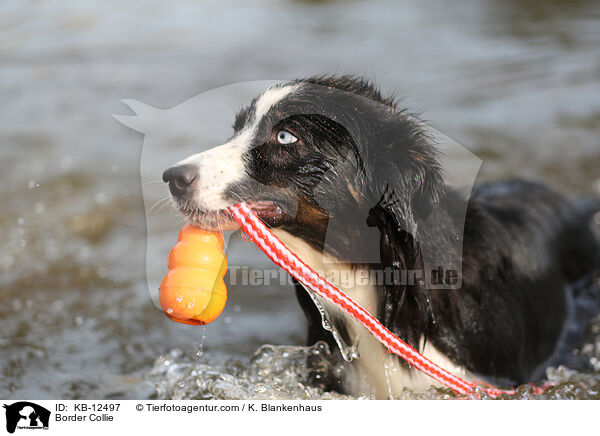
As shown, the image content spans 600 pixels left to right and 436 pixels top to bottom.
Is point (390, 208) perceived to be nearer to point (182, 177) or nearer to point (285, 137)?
point (285, 137)

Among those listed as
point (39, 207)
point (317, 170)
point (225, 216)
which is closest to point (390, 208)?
point (317, 170)

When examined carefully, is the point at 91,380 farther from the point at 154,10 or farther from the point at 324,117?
the point at 154,10

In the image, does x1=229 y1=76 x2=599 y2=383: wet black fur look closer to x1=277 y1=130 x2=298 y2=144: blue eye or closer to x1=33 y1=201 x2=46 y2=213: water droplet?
x1=277 y1=130 x2=298 y2=144: blue eye

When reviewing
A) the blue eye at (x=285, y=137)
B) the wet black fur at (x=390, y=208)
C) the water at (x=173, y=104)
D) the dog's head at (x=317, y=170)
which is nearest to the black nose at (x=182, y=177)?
the dog's head at (x=317, y=170)

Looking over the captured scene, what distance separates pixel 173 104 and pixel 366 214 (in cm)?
520

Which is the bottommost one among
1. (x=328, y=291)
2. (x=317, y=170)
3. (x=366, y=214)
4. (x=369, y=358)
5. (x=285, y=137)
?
(x=369, y=358)

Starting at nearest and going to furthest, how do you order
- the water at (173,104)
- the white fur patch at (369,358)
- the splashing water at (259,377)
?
the white fur patch at (369,358), the splashing water at (259,377), the water at (173,104)

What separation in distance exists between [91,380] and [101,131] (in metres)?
4.02

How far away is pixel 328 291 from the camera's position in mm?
2219

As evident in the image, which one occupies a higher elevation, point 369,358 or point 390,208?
point 390,208
